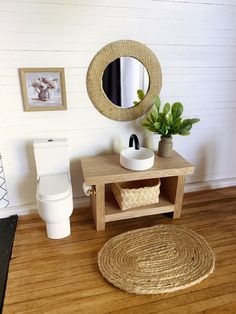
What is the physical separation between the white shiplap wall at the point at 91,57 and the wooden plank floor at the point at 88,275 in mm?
520

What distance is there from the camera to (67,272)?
1.72 m

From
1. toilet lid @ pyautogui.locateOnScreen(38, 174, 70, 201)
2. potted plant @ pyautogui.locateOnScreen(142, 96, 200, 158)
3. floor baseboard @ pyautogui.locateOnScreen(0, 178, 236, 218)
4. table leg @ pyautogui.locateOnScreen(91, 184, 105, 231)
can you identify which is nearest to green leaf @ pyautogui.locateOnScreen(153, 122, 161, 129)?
potted plant @ pyautogui.locateOnScreen(142, 96, 200, 158)

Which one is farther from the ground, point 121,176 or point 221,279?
point 121,176

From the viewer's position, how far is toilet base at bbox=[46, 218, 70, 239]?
6.52 ft

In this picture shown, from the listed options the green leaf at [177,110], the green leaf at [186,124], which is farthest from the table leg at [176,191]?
the green leaf at [177,110]

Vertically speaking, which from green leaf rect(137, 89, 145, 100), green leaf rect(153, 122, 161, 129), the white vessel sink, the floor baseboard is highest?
green leaf rect(137, 89, 145, 100)

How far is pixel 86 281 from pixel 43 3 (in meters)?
2.02

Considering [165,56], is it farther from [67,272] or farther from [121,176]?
[67,272]

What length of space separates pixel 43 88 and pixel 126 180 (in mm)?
1020

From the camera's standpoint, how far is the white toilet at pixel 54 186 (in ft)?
6.11

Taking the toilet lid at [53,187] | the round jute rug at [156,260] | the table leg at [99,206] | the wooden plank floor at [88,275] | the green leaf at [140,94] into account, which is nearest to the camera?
the wooden plank floor at [88,275]

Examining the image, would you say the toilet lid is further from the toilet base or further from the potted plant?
the potted plant

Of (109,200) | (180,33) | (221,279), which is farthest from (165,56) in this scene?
(221,279)

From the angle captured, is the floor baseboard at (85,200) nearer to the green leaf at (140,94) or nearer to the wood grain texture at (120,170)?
the wood grain texture at (120,170)
